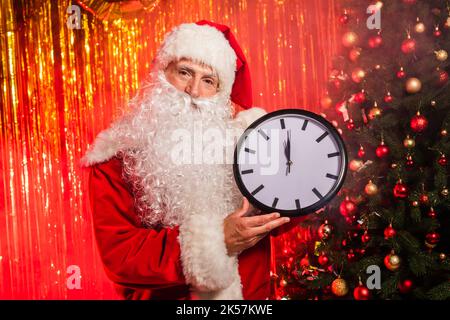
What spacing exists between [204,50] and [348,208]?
1.12m

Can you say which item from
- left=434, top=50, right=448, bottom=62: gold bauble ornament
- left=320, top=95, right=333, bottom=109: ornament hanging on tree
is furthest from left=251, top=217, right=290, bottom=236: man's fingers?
left=434, top=50, right=448, bottom=62: gold bauble ornament

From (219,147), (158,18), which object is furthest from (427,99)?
(158,18)

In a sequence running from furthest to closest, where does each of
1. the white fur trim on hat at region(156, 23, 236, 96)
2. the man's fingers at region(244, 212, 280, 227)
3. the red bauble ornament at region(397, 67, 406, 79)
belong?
the red bauble ornament at region(397, 67, 406, 79) < the white fur trim on hat at region(156, 23, 236, 96) < the man's fingers at region(244, 212, 280, 227)

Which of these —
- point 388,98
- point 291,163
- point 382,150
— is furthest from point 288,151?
point 388,98

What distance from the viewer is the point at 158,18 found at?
9.84ft

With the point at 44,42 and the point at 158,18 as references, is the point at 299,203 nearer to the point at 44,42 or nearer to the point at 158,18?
the point at 158,18

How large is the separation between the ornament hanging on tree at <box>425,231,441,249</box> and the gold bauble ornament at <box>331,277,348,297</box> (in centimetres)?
48

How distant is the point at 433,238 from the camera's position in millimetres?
2244

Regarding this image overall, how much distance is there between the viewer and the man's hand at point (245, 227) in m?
1.72

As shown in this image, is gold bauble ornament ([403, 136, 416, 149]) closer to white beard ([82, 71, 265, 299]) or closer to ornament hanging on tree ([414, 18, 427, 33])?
ornament hanging on tree ([414, 18, 427, 33])

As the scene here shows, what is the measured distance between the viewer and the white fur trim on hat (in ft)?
6.81

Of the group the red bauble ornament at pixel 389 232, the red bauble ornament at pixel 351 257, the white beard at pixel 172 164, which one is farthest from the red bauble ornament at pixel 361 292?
the white beard at pixel 172 164

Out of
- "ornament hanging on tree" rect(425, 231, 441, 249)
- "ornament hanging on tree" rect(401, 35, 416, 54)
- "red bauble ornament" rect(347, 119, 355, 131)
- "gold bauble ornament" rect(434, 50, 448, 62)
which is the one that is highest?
"ornament hanging on tree" rect(401, 35, 416, 54)

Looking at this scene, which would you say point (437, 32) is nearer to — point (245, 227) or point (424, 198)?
point (424, 198)
